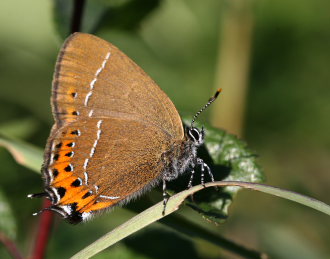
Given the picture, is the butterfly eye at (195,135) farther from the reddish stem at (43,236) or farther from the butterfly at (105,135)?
the reddish stem at (43,236)

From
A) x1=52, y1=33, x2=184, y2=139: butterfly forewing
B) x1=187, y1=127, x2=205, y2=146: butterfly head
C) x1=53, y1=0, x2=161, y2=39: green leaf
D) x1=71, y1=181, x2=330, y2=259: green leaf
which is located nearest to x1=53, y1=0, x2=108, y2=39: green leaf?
x1=53, y1=0, x2=161, y2=39: green leaf

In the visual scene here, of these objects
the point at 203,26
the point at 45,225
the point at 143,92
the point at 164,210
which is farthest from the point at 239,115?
the point at 164,210

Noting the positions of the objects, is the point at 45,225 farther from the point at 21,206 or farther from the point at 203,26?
the point at 203,26

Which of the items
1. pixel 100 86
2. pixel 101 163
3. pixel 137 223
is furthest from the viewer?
pixel 101 163

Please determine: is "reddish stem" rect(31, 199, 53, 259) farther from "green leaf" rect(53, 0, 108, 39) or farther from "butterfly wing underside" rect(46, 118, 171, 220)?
"green leaf" rect(53, 0, 108, 39)

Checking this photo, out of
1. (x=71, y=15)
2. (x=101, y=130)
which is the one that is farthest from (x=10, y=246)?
(x=71, y=15)

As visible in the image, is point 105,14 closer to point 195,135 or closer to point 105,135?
point 105,135
